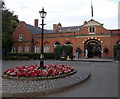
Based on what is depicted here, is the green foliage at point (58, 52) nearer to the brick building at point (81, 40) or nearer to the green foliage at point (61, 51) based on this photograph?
the green foliage at point (61, 51)

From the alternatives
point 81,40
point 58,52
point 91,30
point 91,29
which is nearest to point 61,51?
point 58,52

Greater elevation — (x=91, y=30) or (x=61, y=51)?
(x=91, y=30)

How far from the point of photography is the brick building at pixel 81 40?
2317 cm

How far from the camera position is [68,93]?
193 inches

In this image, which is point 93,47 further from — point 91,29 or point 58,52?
point 58,52

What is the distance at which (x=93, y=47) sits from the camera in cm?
2652

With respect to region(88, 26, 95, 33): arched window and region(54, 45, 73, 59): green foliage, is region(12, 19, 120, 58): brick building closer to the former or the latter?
region(88, 26, 95, 33): arched window

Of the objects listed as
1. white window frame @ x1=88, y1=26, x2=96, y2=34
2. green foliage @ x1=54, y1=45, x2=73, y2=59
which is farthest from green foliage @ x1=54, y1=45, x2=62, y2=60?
white window frame @ x1=88, y1=26, x2=96, y2=34

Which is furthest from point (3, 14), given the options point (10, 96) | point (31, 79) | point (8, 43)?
point (10, 96)

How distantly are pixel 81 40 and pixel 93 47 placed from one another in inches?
142

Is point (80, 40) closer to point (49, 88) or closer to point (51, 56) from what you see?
point (51, 56)

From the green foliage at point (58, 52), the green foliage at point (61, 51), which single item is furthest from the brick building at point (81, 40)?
the green foliage at point (58, 52)

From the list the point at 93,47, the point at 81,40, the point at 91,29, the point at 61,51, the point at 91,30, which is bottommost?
the point at 61,51

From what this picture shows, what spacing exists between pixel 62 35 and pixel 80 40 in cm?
432
